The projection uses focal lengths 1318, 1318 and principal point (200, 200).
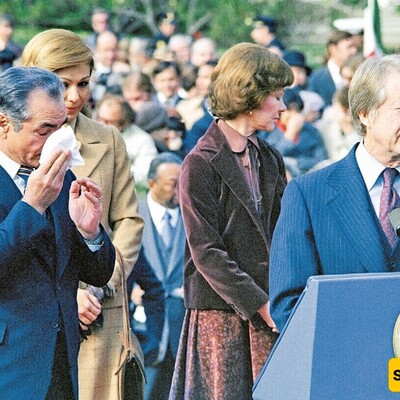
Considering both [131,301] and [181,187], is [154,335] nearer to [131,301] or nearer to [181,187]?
[131,301]

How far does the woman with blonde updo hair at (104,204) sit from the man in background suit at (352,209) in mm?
1369

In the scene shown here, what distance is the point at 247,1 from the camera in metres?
26.8

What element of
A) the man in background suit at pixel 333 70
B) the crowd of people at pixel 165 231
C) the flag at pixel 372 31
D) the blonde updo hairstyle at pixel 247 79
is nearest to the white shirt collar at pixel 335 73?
the man in background suit at pixel 333 70

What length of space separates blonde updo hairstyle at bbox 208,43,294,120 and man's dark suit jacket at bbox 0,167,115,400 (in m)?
1.46

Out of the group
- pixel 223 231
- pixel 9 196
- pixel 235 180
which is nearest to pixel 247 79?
pixel 235 180

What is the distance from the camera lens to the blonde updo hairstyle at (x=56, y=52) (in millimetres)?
5406

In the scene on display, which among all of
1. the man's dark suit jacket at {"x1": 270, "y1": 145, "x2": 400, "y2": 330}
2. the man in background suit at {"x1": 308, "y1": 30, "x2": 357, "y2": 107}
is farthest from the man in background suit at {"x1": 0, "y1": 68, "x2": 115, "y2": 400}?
the man in background suit at {"x1": 308, "y1": 30, "x2": 357, "y2": 107}

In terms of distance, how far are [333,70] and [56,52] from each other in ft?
29.4

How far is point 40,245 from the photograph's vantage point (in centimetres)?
436

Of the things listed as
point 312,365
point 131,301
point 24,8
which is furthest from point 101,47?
point 24,8

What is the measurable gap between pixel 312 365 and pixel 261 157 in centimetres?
265

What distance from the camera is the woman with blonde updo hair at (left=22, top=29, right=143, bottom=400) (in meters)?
5.41

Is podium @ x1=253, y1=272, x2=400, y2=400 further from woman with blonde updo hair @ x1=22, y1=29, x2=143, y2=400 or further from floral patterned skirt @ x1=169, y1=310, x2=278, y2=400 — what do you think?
floral patterned skirt @ x1=169, y1=310, x2=278, y2=400

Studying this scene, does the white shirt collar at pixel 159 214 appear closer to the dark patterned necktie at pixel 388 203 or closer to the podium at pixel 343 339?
the dark patterned necktie at pixel 388 203
